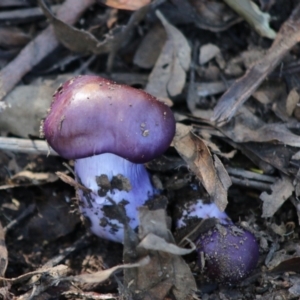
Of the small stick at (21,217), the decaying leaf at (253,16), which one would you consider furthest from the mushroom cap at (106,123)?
the decaying leaf at (253,16)

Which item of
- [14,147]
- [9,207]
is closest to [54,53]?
[14,147]

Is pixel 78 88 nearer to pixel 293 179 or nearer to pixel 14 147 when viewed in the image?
pixel 14 147

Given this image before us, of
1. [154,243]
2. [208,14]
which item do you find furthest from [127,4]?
[154,243]

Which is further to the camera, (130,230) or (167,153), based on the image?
(167,153)

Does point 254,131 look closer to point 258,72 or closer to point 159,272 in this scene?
point 258,72

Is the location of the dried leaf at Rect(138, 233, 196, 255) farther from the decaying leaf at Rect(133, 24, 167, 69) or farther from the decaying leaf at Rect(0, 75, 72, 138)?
the decaying leaf at Rect(133, 24, 167, 69)

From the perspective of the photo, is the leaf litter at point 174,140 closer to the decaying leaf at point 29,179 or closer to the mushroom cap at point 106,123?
the decaying leaf at point 29,179

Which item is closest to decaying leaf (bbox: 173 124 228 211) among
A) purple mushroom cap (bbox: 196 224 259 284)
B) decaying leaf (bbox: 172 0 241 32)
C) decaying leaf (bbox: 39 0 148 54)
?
purple mushroom cap (bbox: 196 224 259 284)
